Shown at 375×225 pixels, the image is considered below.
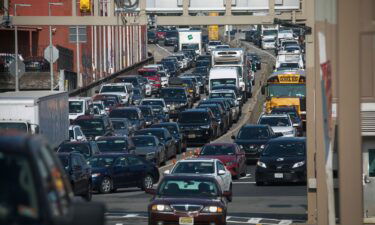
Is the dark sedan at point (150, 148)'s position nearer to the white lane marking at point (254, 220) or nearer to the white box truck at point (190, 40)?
the white lane marking at point (254, 220)

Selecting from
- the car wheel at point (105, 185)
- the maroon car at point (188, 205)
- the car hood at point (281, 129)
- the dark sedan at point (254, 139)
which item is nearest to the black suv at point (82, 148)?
the car wheel at point (105, 185)

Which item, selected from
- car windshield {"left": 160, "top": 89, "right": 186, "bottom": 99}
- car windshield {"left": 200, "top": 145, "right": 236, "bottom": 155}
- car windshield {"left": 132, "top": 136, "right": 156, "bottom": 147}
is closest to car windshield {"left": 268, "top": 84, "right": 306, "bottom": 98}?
car windshield {"left": 160, "top": 89, "right": 186, "bottom": 99}

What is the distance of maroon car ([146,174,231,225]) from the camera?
2516 cm

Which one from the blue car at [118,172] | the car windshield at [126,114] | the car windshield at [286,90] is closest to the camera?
the blue car at [118,172]

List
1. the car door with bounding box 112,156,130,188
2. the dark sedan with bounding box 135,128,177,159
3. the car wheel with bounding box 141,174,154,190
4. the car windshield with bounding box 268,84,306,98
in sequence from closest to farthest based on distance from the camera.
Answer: the car door with bounding box 112,156,130,188, the car wheel with bounding box 141,174,154,190, the dark sedan with bounding box 135,128,177,159, the car windshield with bounding box 268,84,306,98

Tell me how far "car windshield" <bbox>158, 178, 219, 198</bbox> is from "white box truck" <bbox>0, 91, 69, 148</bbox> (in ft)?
33.6

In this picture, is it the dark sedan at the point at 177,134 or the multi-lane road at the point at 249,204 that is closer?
the multi-lane road at the point at 249,204

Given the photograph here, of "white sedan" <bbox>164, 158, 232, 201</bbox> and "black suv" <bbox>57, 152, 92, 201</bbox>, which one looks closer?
"black suv" <bbox>57, 152, 92, 201</bbox>

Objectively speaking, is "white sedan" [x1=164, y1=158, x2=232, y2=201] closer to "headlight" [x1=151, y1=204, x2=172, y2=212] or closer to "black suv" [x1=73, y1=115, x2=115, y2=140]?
"headlight" [x1=151, y1=204, x2=172, y2=212]

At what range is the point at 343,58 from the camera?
45.5 feet

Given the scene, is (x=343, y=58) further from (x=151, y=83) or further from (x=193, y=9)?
(x=151, y=83)

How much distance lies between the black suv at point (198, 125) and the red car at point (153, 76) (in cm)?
2994

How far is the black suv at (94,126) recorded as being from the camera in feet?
162

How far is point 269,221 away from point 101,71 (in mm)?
63660
